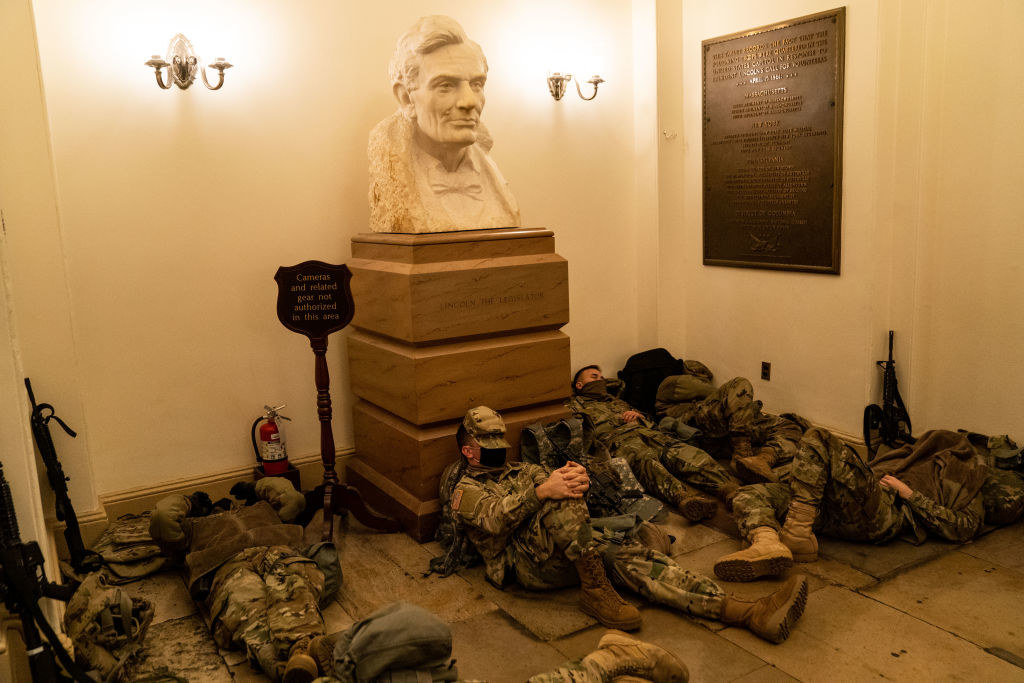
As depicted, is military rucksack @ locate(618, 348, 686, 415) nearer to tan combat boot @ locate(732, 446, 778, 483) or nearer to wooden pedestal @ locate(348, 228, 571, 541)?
tan combat boot @ locate(732, 446, 778, 483)

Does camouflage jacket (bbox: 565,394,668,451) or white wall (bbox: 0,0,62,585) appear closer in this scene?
white wall (bbox: 0,0,62,585)

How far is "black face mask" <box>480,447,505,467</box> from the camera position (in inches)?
161

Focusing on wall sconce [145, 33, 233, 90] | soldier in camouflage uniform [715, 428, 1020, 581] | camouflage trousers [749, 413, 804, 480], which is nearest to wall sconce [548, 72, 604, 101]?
wall sconce [145, 33, 233, 90]

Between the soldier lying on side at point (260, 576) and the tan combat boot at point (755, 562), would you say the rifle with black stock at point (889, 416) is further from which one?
the soldier lying on side at point (260, 576)

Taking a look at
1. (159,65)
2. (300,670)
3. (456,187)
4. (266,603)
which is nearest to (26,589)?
(300,670)

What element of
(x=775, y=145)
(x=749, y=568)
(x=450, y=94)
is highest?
(x=450, y=94)

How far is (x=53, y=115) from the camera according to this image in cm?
443

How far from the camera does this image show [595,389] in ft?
19.7

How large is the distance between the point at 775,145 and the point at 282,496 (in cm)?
393

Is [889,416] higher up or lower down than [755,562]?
higher up

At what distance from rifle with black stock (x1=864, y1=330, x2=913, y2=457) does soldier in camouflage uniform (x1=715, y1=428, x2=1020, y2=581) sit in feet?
2.39

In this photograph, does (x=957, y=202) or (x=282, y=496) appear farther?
(x=957, y=202)

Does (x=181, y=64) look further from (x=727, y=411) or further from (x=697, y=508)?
(x=727, y=411)

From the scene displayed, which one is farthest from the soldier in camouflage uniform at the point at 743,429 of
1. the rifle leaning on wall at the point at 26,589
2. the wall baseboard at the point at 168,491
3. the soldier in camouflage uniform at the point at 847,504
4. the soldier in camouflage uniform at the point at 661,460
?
the rifle leaning on wall at the point at 26,589
